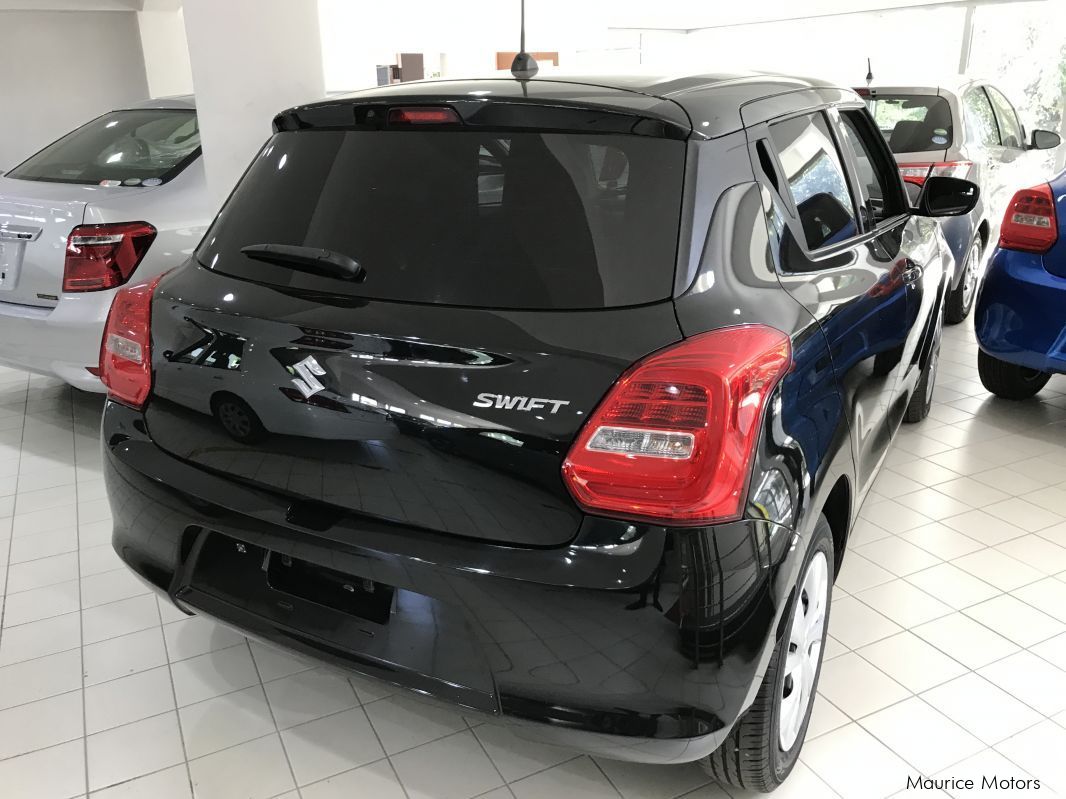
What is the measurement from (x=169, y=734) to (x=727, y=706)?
1311mm

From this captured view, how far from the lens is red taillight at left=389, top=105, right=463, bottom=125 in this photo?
167 centimetres

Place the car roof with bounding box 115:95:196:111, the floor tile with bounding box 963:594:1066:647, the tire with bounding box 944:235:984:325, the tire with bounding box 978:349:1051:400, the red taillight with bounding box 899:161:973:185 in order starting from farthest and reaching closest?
the tire with bounding box 944:235:984:325
the red taillight with bounding box 899:161:973:185
the car roof with bounding box 115:95:196:111
the tire with bounding box 978:349:1051:400
the floor tile with bounding box 963:594:1066:647

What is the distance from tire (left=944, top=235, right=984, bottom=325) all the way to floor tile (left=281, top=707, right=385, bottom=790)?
445 cm

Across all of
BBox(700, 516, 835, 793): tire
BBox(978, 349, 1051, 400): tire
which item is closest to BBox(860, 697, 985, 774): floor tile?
BBox(700, 516, 835, 793): tire

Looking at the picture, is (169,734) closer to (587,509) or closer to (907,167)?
(587,509)

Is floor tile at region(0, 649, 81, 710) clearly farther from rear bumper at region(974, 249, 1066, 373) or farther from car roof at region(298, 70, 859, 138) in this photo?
rear bumper at region(974, 249, 1066, 373)

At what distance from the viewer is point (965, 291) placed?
5.39 meters

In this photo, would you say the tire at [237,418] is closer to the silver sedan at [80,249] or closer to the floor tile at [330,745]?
the floor tile at [330,745]

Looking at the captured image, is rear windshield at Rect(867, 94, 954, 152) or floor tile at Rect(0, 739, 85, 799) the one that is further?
rear windshield at Rect(867, 94, 954, 152)

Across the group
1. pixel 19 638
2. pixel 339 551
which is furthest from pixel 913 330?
pixel 19 638

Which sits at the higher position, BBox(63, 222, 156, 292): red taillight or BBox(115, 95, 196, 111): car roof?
Result: BBox(115, 95, 196, 111): car roof

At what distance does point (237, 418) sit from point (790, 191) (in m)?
1.15

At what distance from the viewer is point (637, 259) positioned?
1479mm

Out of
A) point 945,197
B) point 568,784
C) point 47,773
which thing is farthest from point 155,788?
point 945,197
